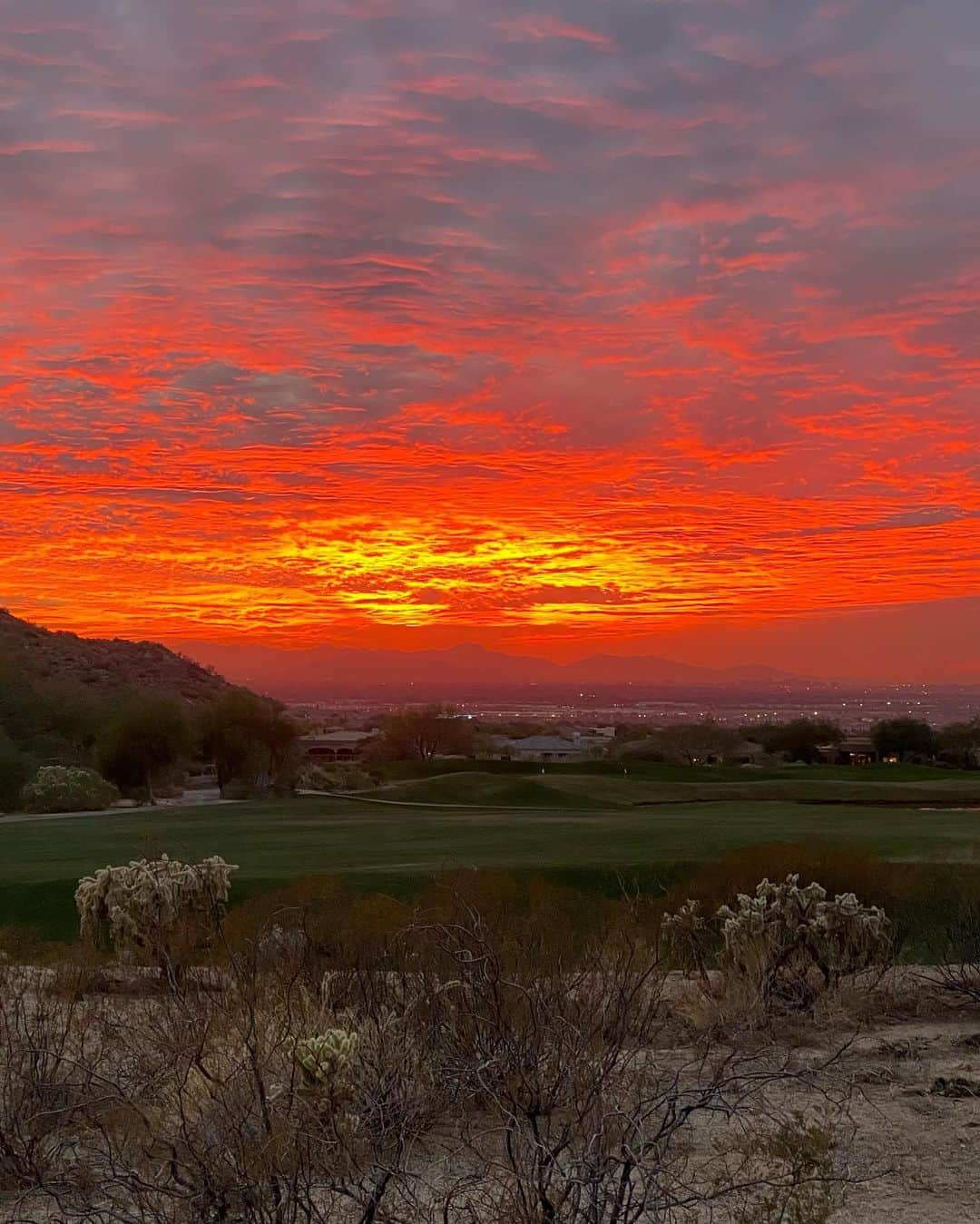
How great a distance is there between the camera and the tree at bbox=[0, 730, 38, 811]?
5178 centimetres

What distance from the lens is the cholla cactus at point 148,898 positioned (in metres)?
16.0

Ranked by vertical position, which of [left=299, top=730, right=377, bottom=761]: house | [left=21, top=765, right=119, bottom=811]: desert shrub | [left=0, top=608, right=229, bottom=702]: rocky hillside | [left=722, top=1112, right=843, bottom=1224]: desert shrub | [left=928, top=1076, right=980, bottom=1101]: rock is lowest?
[left=299, top=730, right=377, bottom=761]: house

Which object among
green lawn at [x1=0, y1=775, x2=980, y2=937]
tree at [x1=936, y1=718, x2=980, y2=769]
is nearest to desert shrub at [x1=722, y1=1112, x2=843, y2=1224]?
green lawn at [x1=0, y1=775, x2=980, y2=937]

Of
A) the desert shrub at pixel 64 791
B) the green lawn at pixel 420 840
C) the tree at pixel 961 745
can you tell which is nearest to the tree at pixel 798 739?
the tree at pixel 961 745

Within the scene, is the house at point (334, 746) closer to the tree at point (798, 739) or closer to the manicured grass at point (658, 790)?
the tree at point (798, 739)

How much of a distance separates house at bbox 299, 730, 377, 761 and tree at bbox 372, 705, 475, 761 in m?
8.87

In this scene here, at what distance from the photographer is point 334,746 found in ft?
408

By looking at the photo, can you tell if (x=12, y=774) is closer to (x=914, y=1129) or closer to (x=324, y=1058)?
(x=324, y=1058)

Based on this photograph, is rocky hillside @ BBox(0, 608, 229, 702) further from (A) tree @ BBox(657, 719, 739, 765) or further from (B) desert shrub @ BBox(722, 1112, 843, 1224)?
(B) desert shrub @ BBox(722, 1112, 843, 1224)

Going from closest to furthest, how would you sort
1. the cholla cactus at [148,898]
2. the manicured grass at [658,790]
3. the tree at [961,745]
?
the cholla cactus at [148,898] < the manicured grass at [658,790] < the tree at [961,745]

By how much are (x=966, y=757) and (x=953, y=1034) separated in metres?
82.5

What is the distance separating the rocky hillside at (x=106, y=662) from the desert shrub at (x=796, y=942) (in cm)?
9279

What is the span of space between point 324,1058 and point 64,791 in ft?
148

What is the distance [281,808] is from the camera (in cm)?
4712
